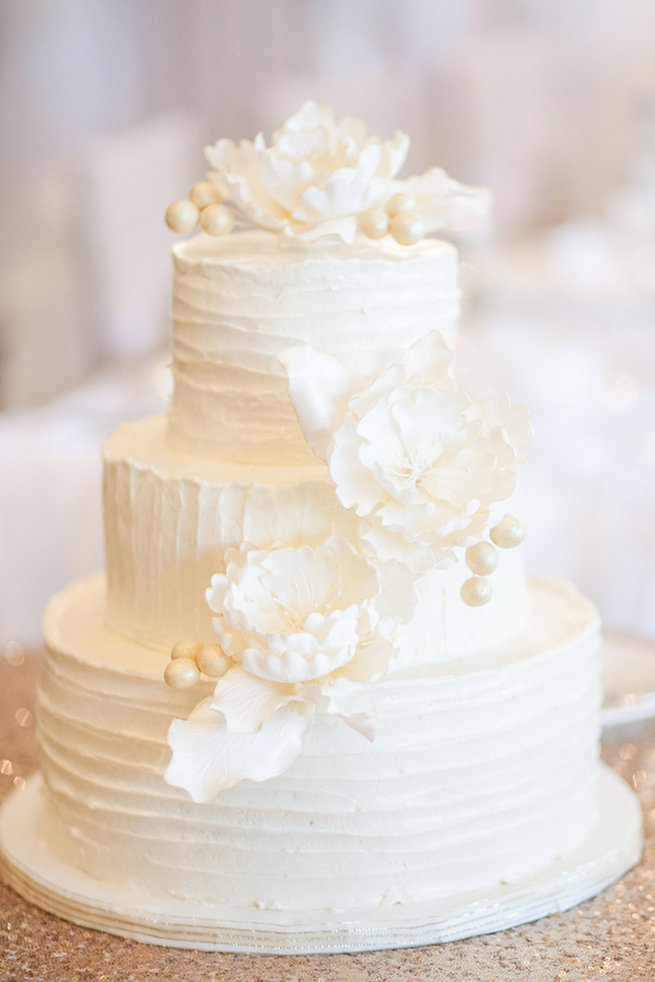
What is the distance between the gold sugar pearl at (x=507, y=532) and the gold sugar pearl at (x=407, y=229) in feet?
0.97

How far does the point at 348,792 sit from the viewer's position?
4.32 ft

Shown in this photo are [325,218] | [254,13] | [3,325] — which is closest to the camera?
[325,218]

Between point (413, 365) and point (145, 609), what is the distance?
0.38 metres

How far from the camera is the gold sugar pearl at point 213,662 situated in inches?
49.6

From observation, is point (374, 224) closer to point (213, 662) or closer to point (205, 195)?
point (205, 195)

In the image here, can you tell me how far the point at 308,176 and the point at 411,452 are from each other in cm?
31

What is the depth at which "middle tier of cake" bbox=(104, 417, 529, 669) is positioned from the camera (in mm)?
1318

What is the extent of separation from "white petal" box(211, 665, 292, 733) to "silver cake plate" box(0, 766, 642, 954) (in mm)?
218

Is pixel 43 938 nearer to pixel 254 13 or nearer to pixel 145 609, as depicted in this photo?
pixel 145 609

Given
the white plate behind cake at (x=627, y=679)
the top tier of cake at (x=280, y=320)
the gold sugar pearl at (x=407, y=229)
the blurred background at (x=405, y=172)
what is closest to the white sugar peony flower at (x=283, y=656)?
the top tier of cake at (x=280, y=320)

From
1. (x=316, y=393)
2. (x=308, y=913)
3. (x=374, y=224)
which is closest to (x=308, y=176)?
(x=374, y=224)

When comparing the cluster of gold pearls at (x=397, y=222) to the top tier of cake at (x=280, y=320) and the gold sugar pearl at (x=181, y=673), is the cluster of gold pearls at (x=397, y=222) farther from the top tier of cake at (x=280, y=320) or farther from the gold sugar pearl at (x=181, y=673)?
the gold sugar pearl at (x=181, y=673)

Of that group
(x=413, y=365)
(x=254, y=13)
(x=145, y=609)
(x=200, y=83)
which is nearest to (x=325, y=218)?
(x=413, y=365)

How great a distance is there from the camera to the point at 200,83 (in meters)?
4.42
